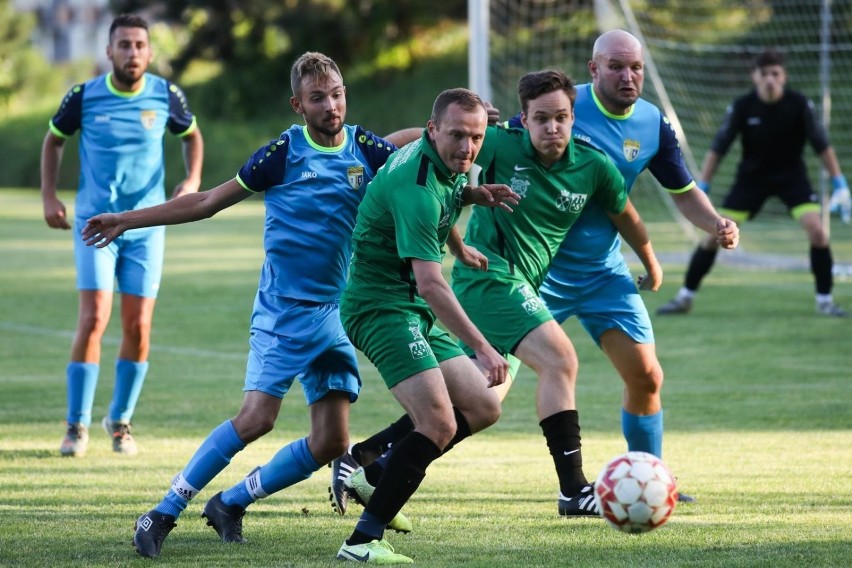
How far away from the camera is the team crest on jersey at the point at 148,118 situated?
8016 mm

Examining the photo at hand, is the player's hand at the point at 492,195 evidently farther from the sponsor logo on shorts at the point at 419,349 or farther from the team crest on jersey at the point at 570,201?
the team crest on jersey at the point at 570,201

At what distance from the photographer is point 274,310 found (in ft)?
18.4

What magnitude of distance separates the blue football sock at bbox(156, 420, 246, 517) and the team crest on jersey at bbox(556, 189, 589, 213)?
69.0 inches

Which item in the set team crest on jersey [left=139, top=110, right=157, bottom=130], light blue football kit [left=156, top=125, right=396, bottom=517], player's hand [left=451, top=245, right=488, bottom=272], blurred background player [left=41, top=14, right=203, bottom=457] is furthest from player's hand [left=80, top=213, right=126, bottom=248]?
team crest on jersey [left=139, top=110, right=157, bottom=130]

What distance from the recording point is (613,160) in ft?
21.1

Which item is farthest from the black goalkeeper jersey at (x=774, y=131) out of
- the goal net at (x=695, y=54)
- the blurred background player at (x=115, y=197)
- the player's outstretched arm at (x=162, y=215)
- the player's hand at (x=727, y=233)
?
the goal net at (x=695, y=54)

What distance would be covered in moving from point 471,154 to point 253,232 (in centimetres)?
2077

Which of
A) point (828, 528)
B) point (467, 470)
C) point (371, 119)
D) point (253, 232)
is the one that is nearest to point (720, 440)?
point (467, 470)

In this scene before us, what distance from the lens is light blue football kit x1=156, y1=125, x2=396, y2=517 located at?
18.0 feet

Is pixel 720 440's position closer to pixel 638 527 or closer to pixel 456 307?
pixel 638 527

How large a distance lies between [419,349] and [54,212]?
3527mm

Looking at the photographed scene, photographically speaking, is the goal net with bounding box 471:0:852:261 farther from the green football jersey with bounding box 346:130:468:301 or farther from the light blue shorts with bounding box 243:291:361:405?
the green football jersey with bounding box 346:130:468:301

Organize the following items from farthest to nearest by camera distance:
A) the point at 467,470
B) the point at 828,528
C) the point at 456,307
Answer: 1. the point at 467,470
2. the point at 828,528
3. the point at 456,307

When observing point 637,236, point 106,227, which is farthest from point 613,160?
point 106,227
